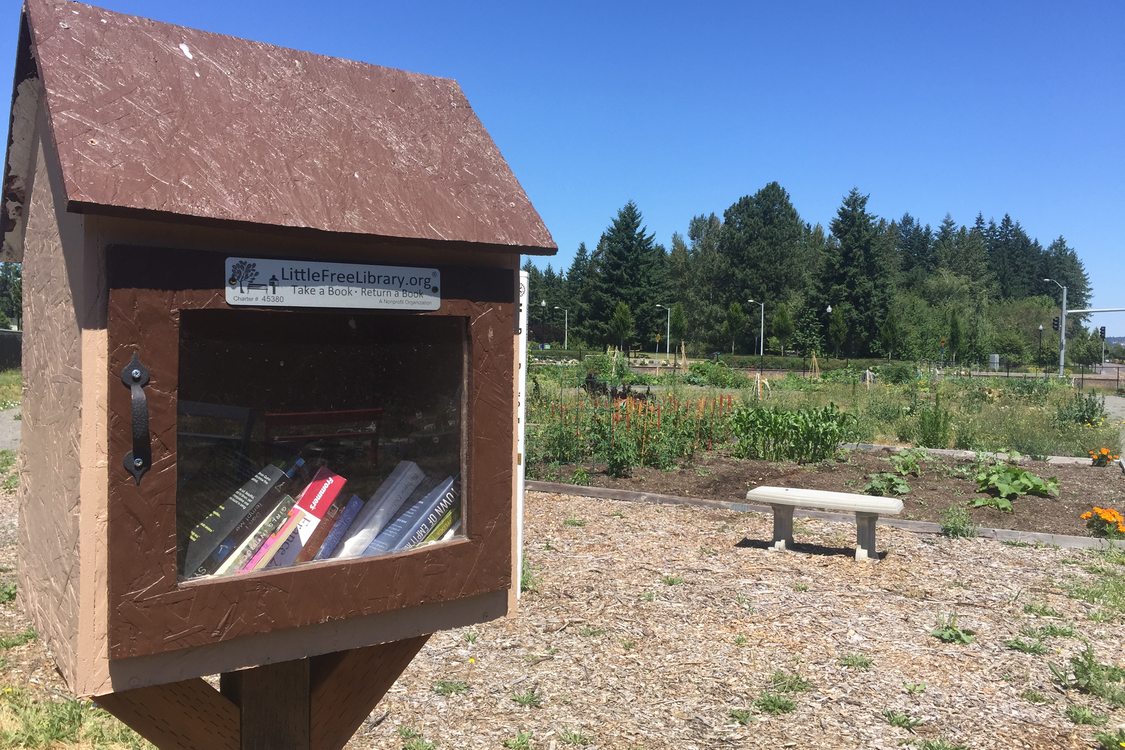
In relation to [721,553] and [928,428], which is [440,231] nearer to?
[721,553]

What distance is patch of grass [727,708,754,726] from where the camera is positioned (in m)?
3.78

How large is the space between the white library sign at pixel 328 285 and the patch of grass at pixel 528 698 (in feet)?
9.46

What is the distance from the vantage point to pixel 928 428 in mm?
13391

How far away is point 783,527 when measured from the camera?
7043 millimetres

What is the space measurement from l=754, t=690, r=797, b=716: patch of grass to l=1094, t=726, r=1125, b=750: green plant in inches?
47.9

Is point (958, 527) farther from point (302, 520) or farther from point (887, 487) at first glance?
point (302, 520)

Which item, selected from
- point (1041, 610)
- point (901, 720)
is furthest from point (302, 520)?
point (1041, 610)

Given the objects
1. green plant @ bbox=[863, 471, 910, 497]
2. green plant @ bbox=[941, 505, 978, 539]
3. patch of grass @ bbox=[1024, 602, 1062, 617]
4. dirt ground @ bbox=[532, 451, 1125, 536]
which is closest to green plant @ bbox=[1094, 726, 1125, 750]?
patch of grass @ bbox=[1024, 602, 1062, 617]

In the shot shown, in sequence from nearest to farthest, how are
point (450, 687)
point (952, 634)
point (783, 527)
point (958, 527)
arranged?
1. point (450, 687)
2. point (952, 634)
3. point (783, 527)
4. point (958, 527)

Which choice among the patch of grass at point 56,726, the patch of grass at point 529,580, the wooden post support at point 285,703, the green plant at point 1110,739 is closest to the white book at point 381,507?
the wooden post support at point 285,703

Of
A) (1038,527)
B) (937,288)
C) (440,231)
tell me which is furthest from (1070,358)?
(440,231)

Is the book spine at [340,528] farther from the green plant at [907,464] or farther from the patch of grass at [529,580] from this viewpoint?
the green plant at [907,464]

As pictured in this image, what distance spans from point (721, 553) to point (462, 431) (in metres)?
5.42

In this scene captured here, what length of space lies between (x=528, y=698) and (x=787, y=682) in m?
1.26
